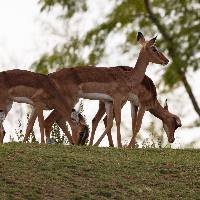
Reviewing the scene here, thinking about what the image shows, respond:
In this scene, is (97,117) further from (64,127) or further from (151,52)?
(151,52)

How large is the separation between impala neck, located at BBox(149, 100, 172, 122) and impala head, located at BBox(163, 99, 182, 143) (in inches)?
3.4

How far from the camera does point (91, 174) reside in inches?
476

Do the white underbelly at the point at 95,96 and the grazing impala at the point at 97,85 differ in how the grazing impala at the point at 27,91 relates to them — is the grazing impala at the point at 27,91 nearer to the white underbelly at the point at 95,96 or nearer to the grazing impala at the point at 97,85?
the grazing impala at the point at 97,85

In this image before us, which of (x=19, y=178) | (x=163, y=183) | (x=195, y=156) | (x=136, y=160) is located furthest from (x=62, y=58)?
(x=195, y=156)

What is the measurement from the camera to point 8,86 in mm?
15727

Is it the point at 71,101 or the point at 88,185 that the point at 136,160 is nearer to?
the point at 88,185

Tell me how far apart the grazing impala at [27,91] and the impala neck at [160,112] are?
269 centimetres

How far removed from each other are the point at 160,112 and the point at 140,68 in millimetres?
1367

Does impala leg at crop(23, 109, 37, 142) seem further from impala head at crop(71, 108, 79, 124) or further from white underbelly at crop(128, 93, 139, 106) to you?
white underbelly at crop(128, 93, 139, 106)

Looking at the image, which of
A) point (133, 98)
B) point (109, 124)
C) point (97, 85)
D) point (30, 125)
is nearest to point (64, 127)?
point (30, 125)

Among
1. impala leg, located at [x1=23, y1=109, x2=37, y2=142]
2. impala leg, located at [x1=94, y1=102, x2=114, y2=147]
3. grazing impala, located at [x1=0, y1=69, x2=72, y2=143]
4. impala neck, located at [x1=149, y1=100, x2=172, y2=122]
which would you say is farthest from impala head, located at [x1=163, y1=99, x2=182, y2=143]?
impala leg, located at [x1=23, y1=109, x2=37, y2=142]

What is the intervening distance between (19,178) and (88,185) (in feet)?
3.23

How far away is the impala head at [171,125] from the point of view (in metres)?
18.4

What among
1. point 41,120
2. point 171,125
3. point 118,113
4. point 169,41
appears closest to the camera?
point 169,41
